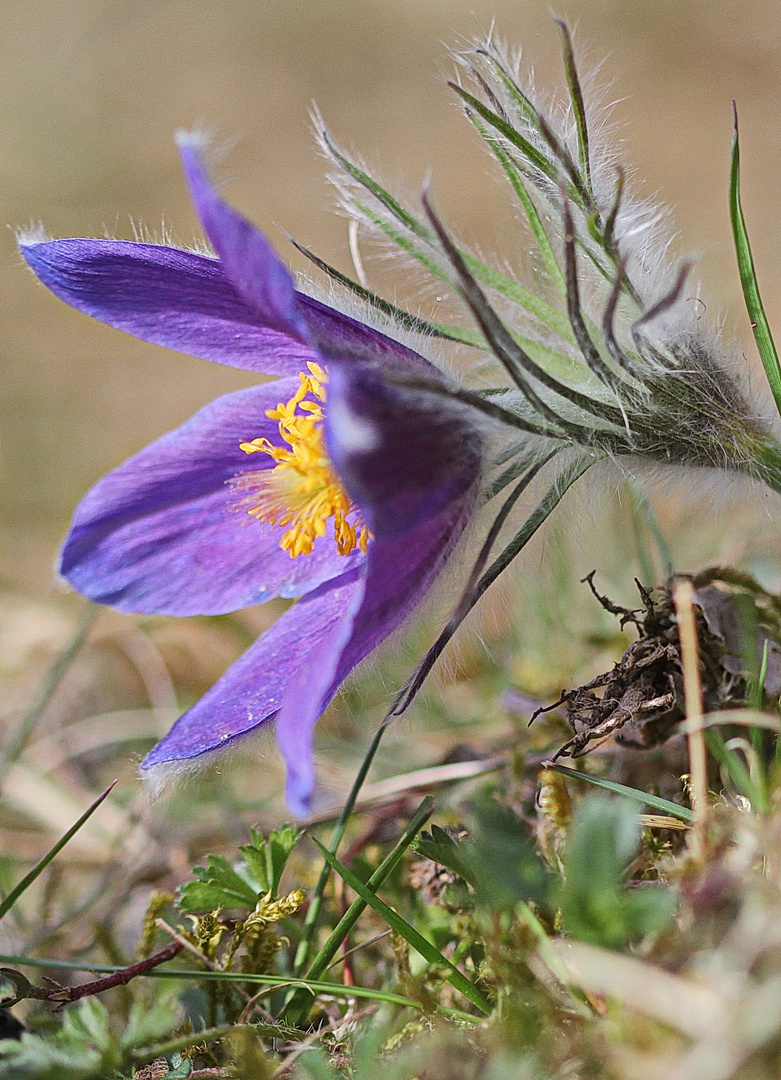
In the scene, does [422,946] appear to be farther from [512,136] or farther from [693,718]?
[512,136]

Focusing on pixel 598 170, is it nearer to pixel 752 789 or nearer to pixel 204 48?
pixel 752 789

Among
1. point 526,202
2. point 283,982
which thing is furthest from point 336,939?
point 526,202

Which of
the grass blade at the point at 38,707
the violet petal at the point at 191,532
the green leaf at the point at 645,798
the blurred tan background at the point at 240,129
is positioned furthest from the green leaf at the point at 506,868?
the blurred tan background at the point at 240,129

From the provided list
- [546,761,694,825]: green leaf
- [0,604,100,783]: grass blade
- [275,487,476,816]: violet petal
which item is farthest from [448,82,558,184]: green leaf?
[0,604,100,783]: grass blade

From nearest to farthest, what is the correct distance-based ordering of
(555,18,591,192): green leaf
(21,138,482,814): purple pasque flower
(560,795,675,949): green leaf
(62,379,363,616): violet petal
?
(560,795,675,949): green leaf, (21,138,482,814): purple pasque flower, (555,18,591,192): green leaf, (62,379,363,616): violet petal

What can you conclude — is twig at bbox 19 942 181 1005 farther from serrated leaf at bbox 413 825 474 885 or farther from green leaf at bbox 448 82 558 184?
green leaf at bbox 448 82 558 184

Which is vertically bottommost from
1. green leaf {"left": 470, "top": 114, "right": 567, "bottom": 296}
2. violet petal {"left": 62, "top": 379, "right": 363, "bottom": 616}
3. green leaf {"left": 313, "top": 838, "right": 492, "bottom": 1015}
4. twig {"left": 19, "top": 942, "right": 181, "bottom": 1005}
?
twig {"left": 19, "top": 942, "right": 181, "bottom": 1005}
